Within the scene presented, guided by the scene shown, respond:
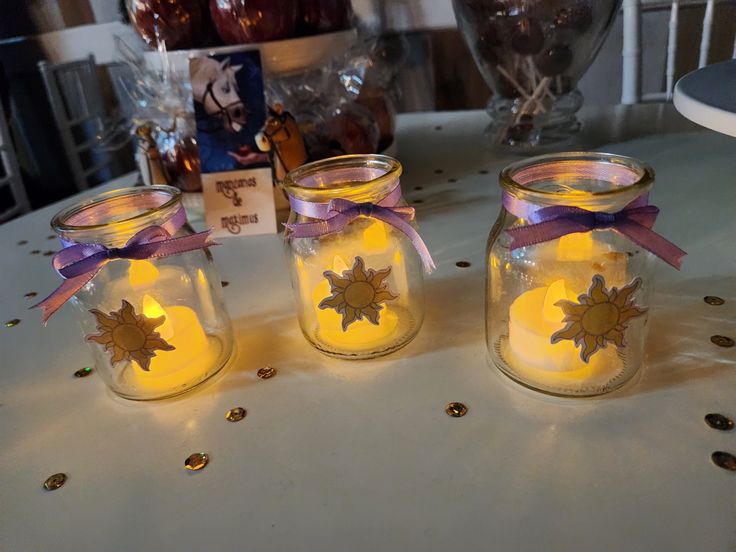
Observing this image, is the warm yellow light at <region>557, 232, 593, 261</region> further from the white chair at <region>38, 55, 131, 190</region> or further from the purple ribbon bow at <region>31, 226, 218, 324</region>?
the white chair at <region>38, 55, 131, 190</region>

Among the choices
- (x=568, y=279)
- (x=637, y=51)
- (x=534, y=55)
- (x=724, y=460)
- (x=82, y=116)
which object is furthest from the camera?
(x=82, y=116)

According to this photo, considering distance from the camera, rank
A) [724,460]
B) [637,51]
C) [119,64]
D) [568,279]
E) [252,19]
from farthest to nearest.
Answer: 1. [119,64]
2. [637,51]
3. [252,19]
4. [568,279]
5. [724,460]

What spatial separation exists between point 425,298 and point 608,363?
0.20 m

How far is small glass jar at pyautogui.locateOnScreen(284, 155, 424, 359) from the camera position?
487 millimetres

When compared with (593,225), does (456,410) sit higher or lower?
lower

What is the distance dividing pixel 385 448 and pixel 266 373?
14 cm

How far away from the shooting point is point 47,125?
218 cm

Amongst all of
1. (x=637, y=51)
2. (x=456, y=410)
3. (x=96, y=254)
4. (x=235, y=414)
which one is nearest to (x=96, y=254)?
(x=96, y=254)

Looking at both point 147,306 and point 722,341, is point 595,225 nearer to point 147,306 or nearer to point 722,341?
point 722,341

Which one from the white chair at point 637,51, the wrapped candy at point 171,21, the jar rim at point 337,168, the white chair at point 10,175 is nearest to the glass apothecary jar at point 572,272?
the jar rim at point 337,168

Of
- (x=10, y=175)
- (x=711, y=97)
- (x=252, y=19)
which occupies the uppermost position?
(x=252, y=19)

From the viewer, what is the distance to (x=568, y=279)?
0.48 m

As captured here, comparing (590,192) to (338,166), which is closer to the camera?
(590,192)

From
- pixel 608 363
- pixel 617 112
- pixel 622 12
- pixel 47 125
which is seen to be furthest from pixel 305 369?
pixel 47 125
